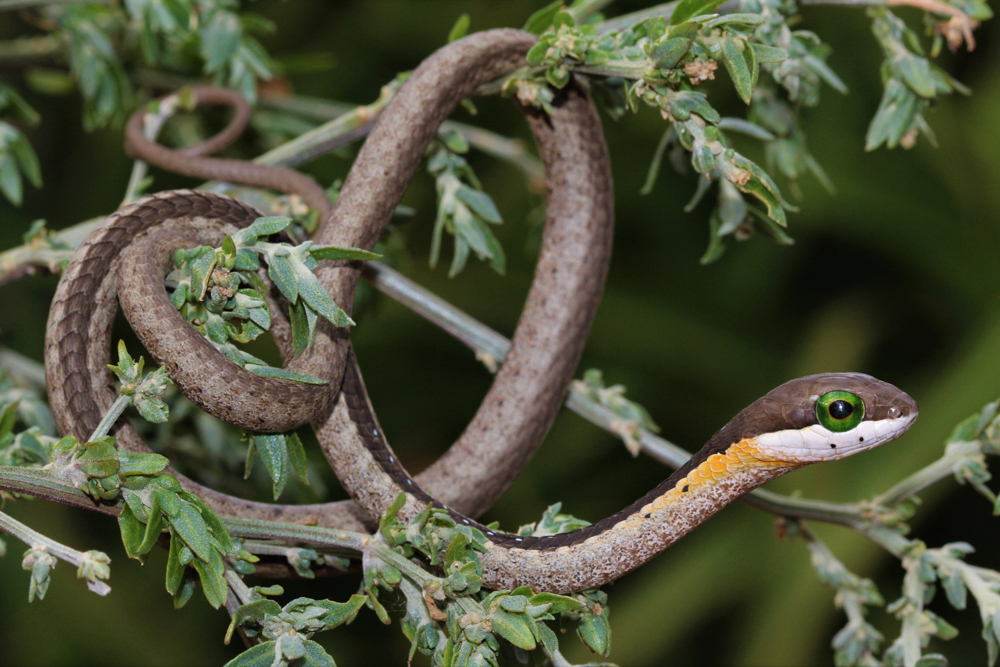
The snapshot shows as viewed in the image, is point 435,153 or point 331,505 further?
point 435,153

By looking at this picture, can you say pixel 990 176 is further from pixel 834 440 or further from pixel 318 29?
pixel 318 29

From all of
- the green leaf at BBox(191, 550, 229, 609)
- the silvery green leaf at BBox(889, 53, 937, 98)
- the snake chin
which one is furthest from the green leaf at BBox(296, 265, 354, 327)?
the silvery green leaf at BBox(889, 53, 937, 98)

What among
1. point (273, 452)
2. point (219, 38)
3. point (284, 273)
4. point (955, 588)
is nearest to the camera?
point (284, 273)

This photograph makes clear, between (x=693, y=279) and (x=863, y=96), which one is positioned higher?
(x=863, y=96)

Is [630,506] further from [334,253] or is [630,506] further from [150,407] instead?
[150,407]

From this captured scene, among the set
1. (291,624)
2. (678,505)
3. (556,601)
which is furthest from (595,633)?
(291,624)

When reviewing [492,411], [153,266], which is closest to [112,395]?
[153,266]

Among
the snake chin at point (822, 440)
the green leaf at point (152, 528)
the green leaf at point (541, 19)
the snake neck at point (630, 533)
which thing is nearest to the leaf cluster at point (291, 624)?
the green leaf at point (152, 528)

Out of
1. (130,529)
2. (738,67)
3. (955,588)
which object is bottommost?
(955,588)
